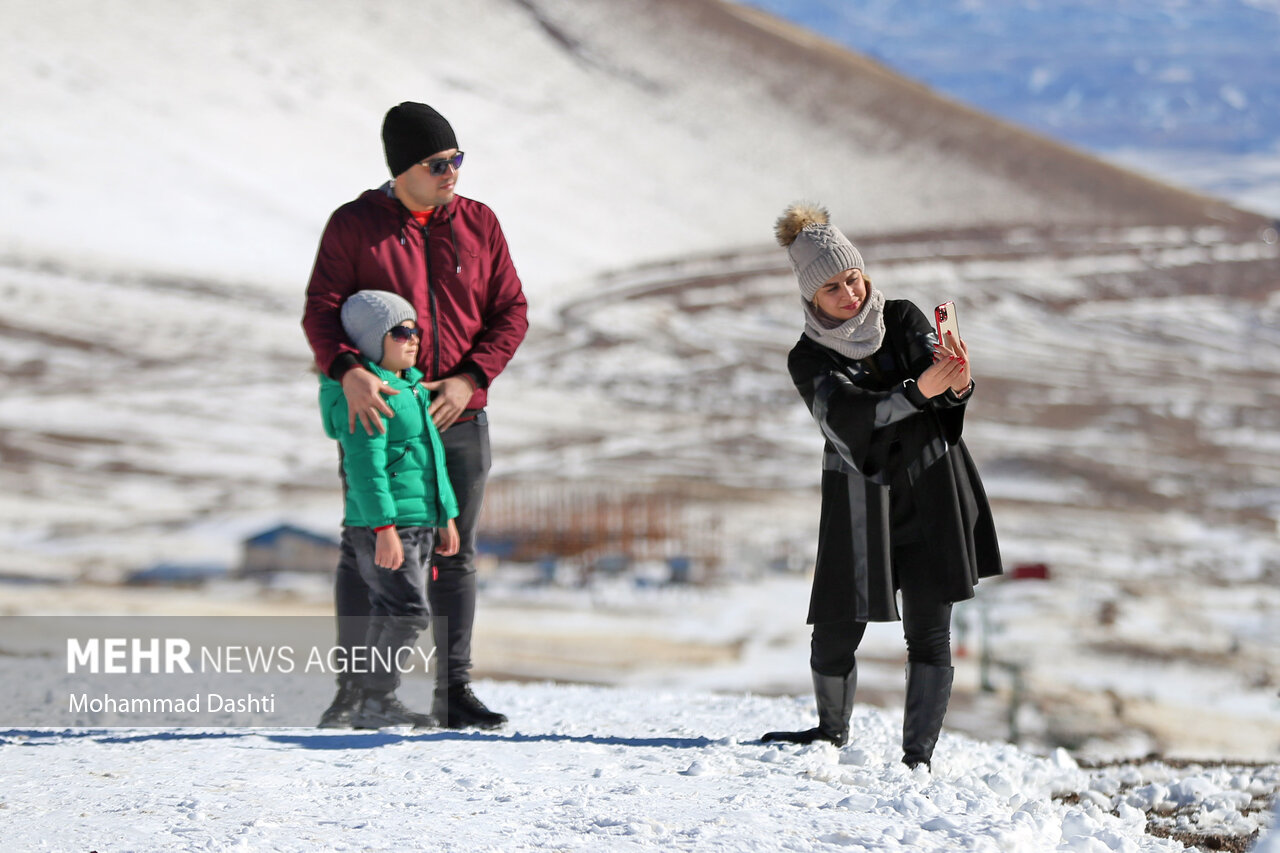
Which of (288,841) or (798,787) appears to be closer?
(288,841)

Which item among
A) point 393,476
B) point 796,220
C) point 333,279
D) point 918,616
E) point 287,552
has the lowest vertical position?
point 287,552

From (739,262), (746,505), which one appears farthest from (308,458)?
(739,262)

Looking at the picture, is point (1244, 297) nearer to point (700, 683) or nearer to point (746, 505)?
point (746, 505)

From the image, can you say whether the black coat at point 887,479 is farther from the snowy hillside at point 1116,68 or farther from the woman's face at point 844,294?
the snowy hillside at point 1116,68

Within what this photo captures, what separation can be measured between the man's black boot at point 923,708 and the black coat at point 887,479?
7.7 inches

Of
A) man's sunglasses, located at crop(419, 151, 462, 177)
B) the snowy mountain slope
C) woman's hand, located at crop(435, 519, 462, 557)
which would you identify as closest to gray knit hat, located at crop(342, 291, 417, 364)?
man's sunglasses, located at crop(419, 151, 462, 177)

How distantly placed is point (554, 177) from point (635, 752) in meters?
39.7

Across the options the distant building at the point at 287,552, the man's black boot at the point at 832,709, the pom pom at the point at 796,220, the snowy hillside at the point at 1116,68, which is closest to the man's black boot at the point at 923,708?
the man's black boot at the point at 832,709

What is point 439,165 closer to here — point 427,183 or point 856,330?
point 427,183

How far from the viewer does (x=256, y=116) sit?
40.7 metres

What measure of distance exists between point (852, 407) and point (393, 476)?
1.11 meters

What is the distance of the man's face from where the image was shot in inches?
143

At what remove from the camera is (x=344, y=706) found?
12.5 ft

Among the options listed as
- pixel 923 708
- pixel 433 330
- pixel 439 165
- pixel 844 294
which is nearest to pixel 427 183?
pixel 439 165
